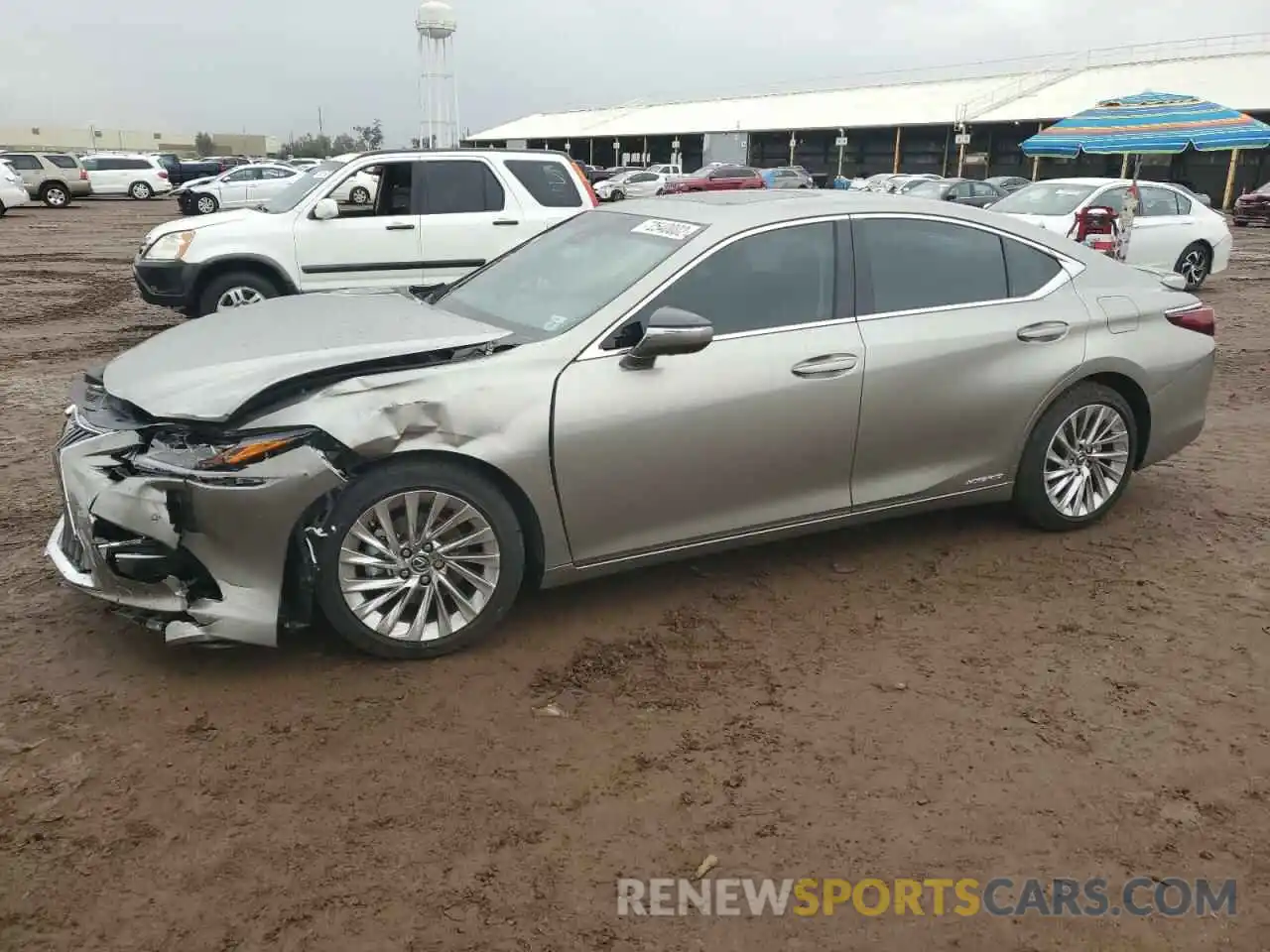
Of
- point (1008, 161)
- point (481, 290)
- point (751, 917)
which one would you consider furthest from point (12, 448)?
point (1008, 161)

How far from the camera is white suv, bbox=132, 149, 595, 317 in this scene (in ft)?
A: 29.0

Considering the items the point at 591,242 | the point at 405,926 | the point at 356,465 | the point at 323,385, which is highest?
the point at 591,242

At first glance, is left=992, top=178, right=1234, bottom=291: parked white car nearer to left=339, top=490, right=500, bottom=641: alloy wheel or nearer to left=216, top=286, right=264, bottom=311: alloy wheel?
left=216, top=286, right=264, bottom=311: alloy wheel

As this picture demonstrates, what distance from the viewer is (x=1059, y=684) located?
3.60 meters

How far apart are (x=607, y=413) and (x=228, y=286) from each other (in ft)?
21.0

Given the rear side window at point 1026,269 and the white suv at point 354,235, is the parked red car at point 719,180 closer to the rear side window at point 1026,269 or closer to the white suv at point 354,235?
the white suv at point 354,235

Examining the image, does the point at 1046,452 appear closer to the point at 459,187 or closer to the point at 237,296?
the point at 459,187

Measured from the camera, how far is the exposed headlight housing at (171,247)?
8.79 metres

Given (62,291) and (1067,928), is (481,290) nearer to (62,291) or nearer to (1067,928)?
(1067,928)

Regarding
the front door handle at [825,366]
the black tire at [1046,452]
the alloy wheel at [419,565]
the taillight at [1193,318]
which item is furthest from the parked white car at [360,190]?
the taillight at [1193,318]

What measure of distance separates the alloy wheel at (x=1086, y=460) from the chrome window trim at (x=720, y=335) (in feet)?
4.41

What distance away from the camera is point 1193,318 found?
5.08 m

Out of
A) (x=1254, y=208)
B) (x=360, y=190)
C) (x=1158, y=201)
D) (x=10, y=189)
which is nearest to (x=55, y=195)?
(x=10, y=189)

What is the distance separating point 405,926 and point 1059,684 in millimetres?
2387
